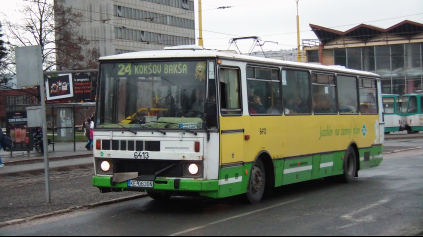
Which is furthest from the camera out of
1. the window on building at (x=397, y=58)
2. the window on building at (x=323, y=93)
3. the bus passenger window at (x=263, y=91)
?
the window on building at (x=397, y=58)

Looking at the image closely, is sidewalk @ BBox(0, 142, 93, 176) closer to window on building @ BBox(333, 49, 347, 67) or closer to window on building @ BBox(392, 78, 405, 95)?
window on building @ BBox(333, 49, 347, 67)

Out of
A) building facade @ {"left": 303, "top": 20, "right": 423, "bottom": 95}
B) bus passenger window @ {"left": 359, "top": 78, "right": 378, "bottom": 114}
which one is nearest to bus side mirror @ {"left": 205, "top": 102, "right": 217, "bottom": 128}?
bus passenger window @ {"left": 359, "top": 78, "right": 378, "bottom": 114}

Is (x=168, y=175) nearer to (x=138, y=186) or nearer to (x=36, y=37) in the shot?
(x=138, y=186)

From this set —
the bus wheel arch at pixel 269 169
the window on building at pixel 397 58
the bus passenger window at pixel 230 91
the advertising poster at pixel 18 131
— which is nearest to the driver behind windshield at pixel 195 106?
the bus passenger window at pixel 230 91

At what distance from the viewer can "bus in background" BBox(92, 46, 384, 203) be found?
10078mm

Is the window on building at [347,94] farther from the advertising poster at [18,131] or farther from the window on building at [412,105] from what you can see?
the window on building at [412,105]

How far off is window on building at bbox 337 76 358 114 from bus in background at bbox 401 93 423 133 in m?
35.1

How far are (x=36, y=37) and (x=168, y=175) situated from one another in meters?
40.6

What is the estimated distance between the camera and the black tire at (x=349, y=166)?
15.5 metres

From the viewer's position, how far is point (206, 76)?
Result: 10.2 meters

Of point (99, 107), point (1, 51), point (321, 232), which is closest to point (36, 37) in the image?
point (1, 51)

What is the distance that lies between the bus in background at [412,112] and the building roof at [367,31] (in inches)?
764

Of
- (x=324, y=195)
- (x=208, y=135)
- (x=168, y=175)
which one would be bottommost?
(x=324, y=195)

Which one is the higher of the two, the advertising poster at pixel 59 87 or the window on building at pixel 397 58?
the window on building at pixel 397 58
